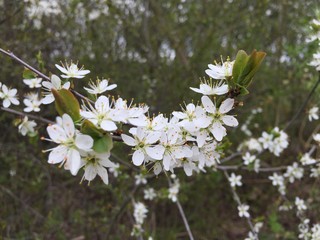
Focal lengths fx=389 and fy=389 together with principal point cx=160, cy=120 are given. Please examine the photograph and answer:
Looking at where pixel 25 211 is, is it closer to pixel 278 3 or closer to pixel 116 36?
pixel 116 36

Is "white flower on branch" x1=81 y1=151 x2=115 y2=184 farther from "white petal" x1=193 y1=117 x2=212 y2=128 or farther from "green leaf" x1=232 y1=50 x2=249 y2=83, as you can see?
"green leaf" x1=232 y1=50 x2=249 y2=83

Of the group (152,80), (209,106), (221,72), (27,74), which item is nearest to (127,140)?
(209,106)

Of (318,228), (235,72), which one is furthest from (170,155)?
(318,228)

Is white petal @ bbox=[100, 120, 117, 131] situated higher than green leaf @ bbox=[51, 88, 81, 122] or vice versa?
green leaf @ bbox=[51, 88, 81, 122]

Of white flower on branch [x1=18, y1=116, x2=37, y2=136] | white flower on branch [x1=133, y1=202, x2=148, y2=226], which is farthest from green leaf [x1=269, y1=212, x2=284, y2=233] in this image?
white flower on branch [x1=18, y1=116, x2=37, y2=136]

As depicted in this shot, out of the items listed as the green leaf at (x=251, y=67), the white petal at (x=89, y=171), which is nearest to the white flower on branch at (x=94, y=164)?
the white petal at (x=89, y=171)

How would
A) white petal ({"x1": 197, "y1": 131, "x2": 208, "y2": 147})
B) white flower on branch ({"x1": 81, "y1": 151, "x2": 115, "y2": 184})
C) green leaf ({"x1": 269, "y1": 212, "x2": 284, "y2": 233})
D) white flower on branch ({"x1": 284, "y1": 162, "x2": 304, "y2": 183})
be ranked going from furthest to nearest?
green leaf ({"x1": 269, "y1": 212, "x2": 284, "y2": 233}) → white flower on branch ({"x1": 284, "y1": 162, "x2": 304, "y2": 183}) → white petal ({"x1": 197, "y1": 131, "x2": 208, "y2": 147}) → white flower on branch ({"x1": 81, "y1": 151, "x2": 115, "y2": 184})
